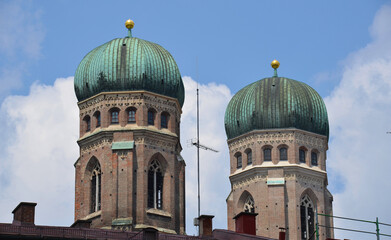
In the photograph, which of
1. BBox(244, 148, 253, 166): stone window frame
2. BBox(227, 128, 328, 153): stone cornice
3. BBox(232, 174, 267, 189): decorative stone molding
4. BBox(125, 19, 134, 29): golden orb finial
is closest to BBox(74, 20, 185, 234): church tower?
BBox(125, 19, 134, 29): golden orb finial

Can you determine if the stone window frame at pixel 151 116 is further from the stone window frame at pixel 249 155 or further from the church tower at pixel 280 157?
the stone window frame at pixel 249 155

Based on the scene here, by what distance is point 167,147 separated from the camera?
286ft

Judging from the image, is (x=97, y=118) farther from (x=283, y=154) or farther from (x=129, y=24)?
(x=283, y=154)

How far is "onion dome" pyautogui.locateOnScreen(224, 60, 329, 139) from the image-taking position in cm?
9294

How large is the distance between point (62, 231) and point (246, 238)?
1023 centimetres

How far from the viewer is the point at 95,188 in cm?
8638

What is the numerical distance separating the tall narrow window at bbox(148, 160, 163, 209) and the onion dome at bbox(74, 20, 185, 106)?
5002 millimetres

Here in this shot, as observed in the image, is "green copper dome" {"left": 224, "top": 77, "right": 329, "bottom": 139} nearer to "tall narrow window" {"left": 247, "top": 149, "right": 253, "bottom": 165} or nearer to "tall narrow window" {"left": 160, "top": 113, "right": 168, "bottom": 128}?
"tall narrow window" {"left": 247, "top": 149, "right": 253, "bottom": 165}

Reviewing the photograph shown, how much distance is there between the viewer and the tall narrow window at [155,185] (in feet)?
280

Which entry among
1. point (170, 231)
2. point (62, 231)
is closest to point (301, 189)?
point (170, 231)

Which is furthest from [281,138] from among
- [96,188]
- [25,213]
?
[25,213]

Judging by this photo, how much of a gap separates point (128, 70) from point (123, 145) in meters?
5.16

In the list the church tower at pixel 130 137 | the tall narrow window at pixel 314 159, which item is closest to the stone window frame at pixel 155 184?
the church tower at pixel 130 137

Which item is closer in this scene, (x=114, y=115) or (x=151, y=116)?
(x=114, y=115)
